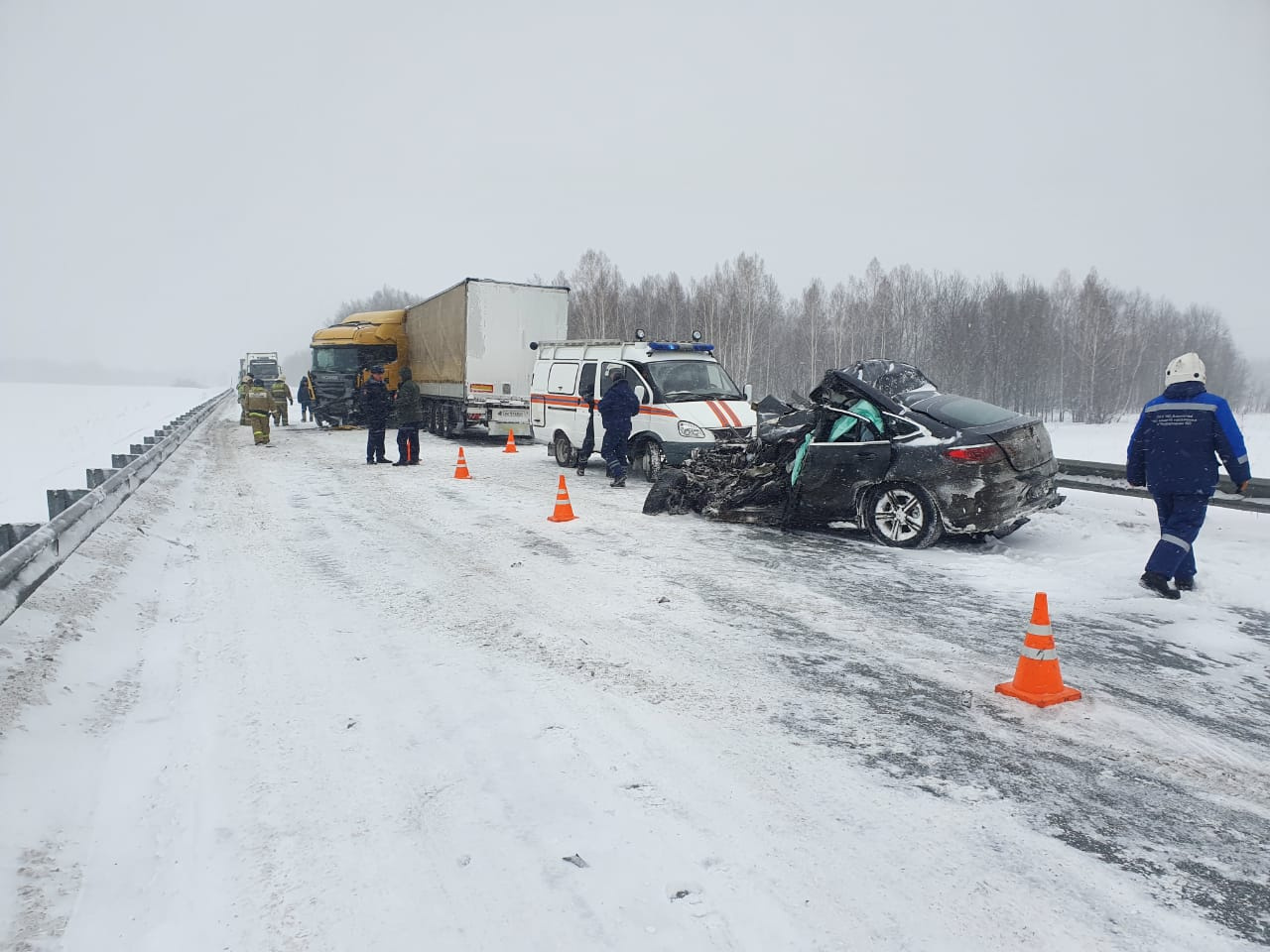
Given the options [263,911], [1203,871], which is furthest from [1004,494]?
[263,911]

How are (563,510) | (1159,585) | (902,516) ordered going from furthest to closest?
(563,510)
(902,516)
(1159,585)

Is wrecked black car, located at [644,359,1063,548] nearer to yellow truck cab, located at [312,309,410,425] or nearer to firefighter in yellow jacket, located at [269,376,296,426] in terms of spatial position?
yellow truck cab, located at [312,309,410,425]

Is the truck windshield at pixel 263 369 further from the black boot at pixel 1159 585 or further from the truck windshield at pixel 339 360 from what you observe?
the black boot at pixel 1159 585

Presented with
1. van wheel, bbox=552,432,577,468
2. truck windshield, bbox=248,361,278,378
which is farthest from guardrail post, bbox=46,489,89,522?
truck windshield, bbox=248,361,278,378

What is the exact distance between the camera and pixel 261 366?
1313 inches

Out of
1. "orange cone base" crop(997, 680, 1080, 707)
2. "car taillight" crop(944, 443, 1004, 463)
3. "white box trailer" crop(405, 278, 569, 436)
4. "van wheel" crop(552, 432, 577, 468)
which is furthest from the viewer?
"white box trailer" crop(405, 278, 569, 436)

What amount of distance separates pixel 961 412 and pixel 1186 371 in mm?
2108

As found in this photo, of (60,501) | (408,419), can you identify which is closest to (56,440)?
(408,419)

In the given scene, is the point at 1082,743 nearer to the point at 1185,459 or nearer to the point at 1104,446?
the point at 1185,459

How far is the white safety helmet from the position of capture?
20.6 feet

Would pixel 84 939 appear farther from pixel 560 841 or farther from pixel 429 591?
pixel 429 591

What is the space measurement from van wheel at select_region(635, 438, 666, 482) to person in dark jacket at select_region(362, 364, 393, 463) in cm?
521

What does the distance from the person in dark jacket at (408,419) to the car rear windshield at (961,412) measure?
929 cm

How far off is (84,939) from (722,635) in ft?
12.0
